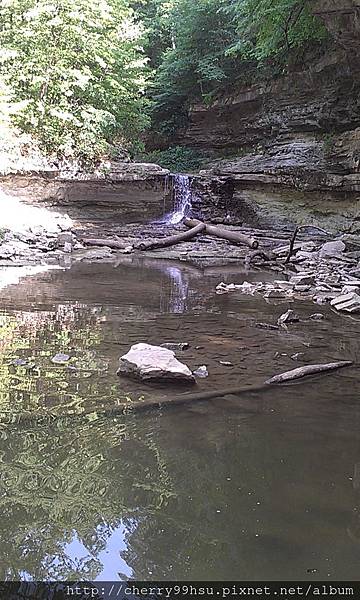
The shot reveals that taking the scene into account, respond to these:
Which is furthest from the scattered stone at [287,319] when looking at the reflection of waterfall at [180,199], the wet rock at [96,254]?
the reflection of waterfall at [180,199]

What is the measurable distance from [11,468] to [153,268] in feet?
29.6

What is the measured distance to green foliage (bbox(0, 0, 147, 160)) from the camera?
16047mm

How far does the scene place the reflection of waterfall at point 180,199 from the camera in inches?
705

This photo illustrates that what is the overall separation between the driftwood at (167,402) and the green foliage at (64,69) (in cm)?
1317

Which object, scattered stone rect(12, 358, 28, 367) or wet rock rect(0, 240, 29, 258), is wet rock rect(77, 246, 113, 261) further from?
scattered stone rect(12, 358, 28, 367)

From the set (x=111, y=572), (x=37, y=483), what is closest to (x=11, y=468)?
(x=37, y=483)

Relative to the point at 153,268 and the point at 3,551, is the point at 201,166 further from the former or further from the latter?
the point at 3,551

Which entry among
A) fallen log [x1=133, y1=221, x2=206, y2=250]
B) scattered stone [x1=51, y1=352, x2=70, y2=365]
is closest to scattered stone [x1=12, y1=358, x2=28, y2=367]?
scattered stone [x1=51, y1=352, x2=70, y2=365]

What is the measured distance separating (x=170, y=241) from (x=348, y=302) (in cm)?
736

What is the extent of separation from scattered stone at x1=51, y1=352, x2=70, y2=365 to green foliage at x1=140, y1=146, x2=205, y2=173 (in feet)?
59.7

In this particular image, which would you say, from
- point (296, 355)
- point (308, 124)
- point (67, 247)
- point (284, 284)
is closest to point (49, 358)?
point (296, 355)

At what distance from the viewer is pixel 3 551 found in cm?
212

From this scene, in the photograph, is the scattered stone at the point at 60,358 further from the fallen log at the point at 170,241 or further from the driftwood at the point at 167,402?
the fallen log at the point at 170,241

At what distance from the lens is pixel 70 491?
2.61 meters
